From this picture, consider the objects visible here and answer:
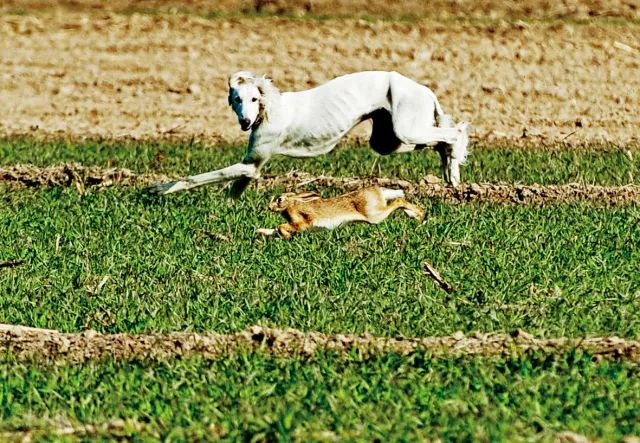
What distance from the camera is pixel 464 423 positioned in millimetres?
6188

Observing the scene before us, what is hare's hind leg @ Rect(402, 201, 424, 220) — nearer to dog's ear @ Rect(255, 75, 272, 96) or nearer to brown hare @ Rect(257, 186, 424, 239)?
brown hare @ Rect(257, 186, 424, 239)

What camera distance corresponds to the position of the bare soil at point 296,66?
48.5ft

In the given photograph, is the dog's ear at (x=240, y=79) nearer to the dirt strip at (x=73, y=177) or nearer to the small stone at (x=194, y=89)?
the dirt strip at (x=73, y=177)

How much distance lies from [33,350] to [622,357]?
2.77 m

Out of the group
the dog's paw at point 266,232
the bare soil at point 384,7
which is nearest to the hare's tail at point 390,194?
the dog's paw at point 266,232

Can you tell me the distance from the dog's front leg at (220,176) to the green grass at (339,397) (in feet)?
11.2

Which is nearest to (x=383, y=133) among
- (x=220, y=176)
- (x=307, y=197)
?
(x=220, y=176)

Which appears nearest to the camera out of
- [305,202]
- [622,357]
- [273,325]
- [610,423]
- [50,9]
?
[610,423]

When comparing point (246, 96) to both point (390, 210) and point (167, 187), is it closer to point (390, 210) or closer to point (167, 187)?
point (167, 187)

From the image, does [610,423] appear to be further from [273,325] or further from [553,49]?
[553,49]

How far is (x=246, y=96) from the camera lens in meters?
10.1

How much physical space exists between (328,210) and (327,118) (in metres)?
1.20

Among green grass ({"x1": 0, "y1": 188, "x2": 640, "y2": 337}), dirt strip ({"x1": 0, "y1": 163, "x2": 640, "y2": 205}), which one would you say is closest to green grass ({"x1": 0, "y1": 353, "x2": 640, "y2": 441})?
green grass ({"x1": 0, "y1": 188, "x2": 640, "y2": 337})

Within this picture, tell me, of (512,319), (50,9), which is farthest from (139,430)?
(50,9)
